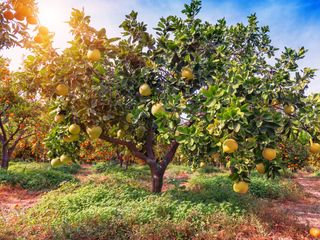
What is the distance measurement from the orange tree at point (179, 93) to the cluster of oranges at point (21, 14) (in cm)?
182

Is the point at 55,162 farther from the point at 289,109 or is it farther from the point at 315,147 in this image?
the point at 315,147

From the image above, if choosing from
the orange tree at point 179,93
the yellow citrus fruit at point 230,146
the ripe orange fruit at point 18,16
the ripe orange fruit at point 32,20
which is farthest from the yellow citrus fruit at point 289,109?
the ripe orange fruit at point 18,16

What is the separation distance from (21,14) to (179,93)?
108 inches

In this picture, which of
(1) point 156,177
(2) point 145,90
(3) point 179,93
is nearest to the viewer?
(3) point 179,93

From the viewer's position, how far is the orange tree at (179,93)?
421 centimetres

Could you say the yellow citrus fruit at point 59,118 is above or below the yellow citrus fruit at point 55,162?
above

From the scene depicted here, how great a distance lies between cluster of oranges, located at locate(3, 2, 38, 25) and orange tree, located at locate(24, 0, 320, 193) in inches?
71.5

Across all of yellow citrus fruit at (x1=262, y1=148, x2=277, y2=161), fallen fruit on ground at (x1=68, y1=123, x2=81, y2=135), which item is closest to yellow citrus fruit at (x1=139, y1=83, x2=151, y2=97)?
fallen fruit on ground at (x1=68, y1=123, x2=81, y2=135)

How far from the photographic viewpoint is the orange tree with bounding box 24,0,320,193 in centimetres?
421

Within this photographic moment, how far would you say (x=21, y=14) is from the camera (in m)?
3.24

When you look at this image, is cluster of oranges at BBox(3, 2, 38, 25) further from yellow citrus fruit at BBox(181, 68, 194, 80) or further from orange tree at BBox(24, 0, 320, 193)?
yellow citrus fruit at BBox(181, 68, 194, 80)

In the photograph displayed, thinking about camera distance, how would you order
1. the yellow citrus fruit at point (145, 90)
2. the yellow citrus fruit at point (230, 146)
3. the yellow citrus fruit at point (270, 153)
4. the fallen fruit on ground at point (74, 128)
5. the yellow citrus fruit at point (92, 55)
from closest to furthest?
the yellow citrus fruit at point (230, 146) < the yellow citrus fruit at point (270, 153) < the yellow citrus fruit at point (92, 55) < the fallen fruit on ground at point (74, 128) < the yellow citrus fruit at point (145, 90)

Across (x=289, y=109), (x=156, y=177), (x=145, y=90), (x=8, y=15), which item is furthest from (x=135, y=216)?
(x=8, y=15)

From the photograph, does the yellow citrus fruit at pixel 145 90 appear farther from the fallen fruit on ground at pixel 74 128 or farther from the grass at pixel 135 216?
the grass at pixel 135 216
